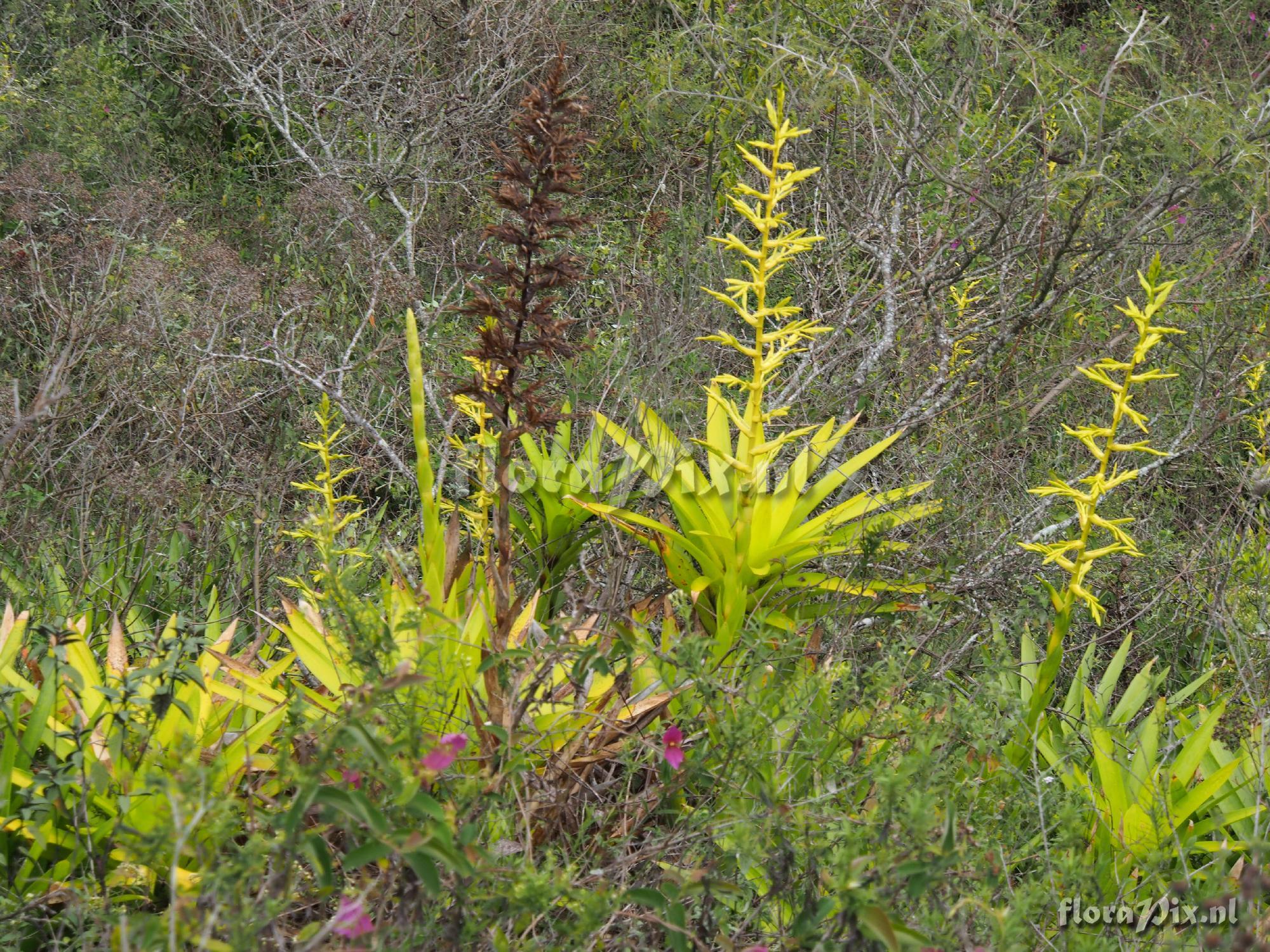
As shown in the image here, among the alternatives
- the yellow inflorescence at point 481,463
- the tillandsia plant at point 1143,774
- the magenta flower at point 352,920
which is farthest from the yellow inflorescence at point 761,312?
the magenta flower at point 352,920

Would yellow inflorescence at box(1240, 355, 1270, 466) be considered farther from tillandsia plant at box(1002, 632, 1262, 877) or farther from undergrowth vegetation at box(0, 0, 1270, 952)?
tillandsia plant at box(1002, 632, 1262, 877)

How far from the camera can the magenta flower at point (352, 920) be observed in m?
1.47

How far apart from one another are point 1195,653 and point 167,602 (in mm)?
3481

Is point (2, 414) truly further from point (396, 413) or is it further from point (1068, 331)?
point (1068, 331)

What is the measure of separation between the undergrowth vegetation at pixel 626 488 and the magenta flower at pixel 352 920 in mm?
60

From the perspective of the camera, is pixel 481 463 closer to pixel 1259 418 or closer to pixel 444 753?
pixel 444 753

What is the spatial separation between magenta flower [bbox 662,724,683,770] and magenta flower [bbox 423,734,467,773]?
39 cm

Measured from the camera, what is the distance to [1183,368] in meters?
5.11

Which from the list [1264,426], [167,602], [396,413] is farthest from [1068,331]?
[167,602]

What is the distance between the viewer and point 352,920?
1449 millimetres

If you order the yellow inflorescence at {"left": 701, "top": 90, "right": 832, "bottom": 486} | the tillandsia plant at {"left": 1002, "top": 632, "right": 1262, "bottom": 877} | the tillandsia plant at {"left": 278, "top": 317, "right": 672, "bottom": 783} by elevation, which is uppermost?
the yellow inflorescence at {"left": 701, "top": 90, "right": 832, "bottom": 486}

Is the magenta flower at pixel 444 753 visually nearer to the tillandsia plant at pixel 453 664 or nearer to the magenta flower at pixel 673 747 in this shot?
the tillandsia plant at pixel 453 664

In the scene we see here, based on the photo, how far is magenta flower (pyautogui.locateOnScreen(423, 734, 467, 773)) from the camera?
166cm

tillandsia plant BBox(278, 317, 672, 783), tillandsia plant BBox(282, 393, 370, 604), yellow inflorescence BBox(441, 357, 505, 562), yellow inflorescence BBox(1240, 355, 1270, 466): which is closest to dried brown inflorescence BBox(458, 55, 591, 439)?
tillandsia plant BBox(278, 317, 672, 783)
